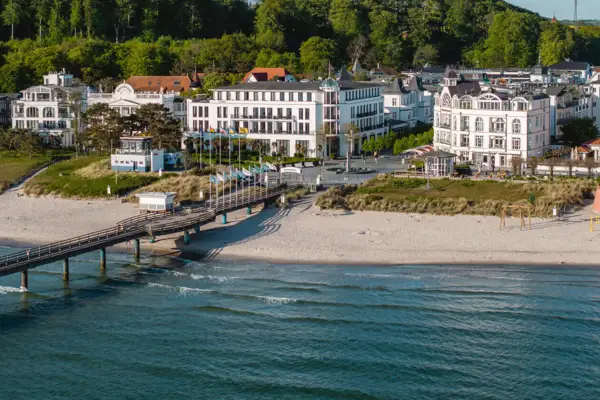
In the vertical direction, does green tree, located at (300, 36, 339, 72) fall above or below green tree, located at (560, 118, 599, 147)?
above

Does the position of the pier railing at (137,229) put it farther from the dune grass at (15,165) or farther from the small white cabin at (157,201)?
the dune grass at (15,165)

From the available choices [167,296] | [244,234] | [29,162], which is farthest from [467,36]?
[167,296]

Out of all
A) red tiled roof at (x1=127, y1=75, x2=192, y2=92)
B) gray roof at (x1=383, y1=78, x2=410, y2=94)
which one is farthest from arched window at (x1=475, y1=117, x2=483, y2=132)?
red tiled roof at (x1=127, y1=75, x2=192, y2=92)

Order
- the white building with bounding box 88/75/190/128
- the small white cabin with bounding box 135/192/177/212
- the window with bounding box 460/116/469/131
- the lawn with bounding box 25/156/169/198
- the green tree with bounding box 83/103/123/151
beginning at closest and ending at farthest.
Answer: the small white cabin with bounding box 135/192/177/212 < the lawn with bounding box 25/156/169/198 < the window with bounding box 460/116/469/131 < the green tree with bounding box 83/103/123/151 < the white building with bounding box 88/75/190/128

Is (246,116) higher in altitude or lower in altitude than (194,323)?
higher

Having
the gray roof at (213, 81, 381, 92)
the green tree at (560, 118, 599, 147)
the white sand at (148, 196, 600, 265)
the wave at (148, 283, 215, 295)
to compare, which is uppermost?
the gray roof at (213, 81, 381, 92)

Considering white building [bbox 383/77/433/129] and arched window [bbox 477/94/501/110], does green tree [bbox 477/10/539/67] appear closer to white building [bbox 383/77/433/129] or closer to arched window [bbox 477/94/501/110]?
white building [bbox 383/77/433/129]

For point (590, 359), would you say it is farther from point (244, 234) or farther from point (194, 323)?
point (244, 234)
